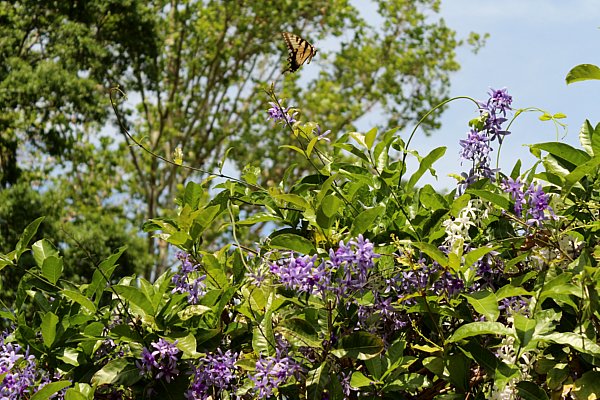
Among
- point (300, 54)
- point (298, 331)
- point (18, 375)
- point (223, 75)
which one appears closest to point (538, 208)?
point (298, 331)

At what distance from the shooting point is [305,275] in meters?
1.41

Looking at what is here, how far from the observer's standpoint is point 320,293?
1.45m

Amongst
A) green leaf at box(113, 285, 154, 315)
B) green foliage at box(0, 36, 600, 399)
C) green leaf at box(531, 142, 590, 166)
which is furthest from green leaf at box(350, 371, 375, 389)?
green leaf at box(531, 142, 590, 166)

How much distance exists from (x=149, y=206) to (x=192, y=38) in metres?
3.80

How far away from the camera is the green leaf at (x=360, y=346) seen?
1389 mm

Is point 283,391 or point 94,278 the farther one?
point 94,278

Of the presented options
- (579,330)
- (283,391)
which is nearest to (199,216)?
(283,391)

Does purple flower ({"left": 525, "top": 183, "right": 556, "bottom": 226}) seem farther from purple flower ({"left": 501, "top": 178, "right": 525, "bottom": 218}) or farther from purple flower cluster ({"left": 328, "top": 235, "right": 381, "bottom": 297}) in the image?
purple flower cluster ({"left": 328, "top": 235, "right": 381, "bottom": 297})

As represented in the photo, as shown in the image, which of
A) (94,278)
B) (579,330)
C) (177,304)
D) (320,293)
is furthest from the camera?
(94,278)

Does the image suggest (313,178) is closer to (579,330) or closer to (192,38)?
(579,330)

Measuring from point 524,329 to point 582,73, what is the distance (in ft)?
1.64

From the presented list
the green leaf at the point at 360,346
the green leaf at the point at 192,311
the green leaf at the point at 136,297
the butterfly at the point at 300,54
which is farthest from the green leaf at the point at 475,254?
the butterfly at the point at 300,54

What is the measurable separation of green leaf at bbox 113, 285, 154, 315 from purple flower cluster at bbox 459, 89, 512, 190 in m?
0.69

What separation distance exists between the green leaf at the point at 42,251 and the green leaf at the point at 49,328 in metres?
0.19
